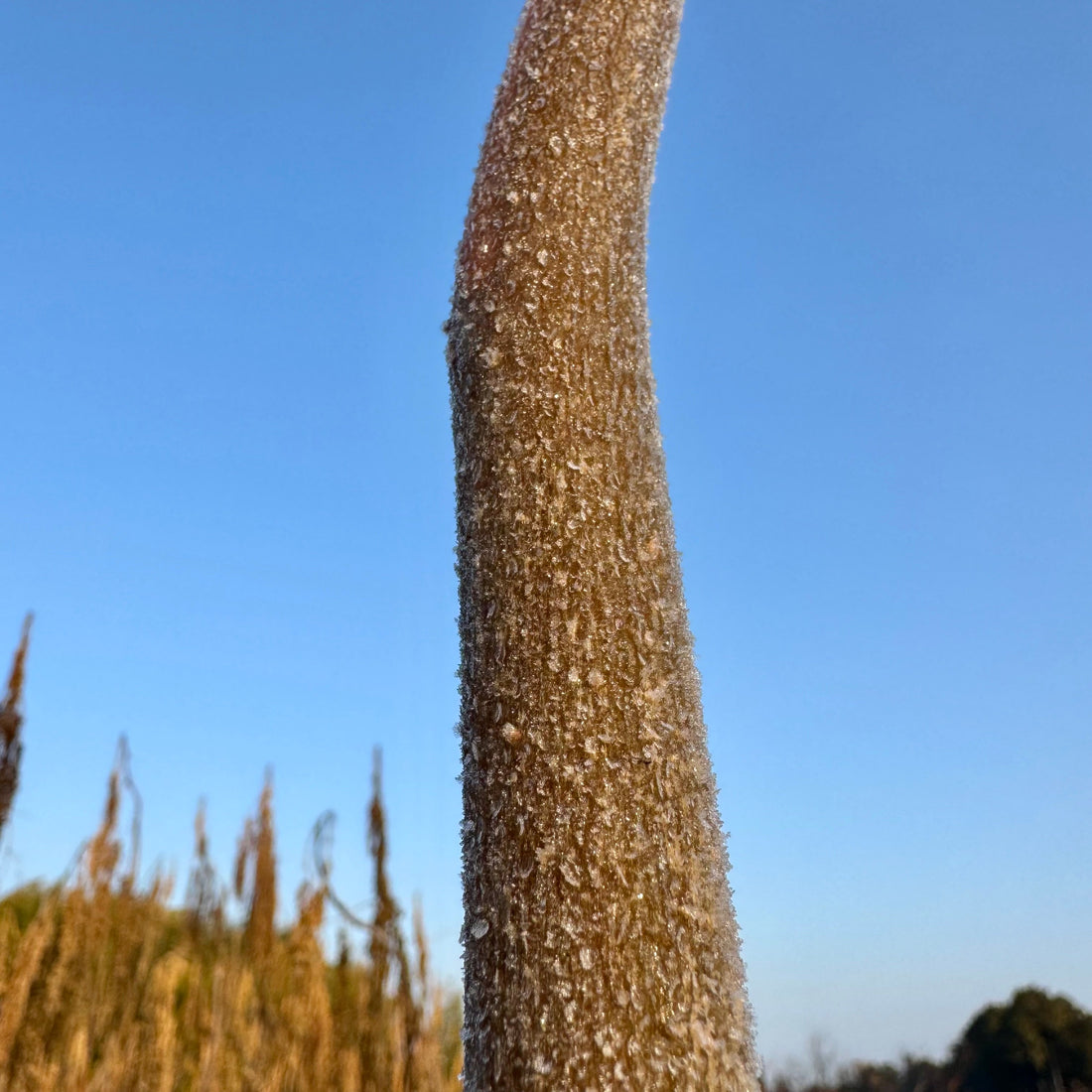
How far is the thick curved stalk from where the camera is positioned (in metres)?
0.55

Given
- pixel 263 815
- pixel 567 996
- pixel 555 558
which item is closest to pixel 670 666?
pixel 555 558

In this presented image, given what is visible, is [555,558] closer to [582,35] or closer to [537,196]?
[537,196]

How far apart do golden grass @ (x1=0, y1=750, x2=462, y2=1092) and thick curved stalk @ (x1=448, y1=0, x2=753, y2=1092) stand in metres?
1.84

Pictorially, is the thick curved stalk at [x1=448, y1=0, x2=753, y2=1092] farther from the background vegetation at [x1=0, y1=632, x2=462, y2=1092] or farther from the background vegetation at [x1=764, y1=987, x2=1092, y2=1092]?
the background vegetation at [x1=764, y1=987, x2=1092, y2=1092]

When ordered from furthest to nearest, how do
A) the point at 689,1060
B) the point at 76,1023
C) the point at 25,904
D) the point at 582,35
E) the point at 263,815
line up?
the point at 25,904
the point at 263,815
the point at 76,1023
the point at 582,35
the point at 689,1060

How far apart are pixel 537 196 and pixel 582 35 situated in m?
0.15

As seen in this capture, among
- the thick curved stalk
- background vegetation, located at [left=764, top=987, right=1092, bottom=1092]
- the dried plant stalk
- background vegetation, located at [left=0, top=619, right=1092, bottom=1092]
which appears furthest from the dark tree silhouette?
the thick curved stalk

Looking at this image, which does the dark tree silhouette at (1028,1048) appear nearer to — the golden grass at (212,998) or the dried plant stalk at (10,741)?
the golden grass at (212,998)

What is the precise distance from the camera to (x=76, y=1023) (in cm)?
241

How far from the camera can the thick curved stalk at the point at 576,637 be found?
55 centimetres

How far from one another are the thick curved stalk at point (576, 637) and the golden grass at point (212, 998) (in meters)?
1.84

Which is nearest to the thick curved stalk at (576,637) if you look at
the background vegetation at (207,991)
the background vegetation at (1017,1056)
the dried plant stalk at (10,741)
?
the background vegetation at (207,991)

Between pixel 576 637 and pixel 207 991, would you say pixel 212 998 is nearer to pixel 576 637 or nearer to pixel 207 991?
pixel 207 991

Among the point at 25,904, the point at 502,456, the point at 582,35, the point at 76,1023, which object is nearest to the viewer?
the point at 502,456
